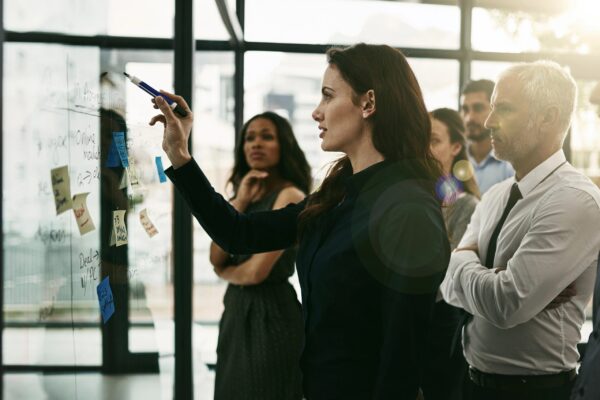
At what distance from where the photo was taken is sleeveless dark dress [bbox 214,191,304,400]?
7.88ft

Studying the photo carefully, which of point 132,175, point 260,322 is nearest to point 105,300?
point 132,175

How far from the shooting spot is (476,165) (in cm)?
328

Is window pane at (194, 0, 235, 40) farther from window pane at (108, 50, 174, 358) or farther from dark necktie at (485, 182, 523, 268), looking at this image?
dark necktie at (485, 182, 523, 268)

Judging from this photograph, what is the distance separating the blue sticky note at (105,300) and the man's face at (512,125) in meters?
1.13

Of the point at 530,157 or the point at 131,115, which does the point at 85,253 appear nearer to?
the point at 131,115

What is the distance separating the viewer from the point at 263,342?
241cm

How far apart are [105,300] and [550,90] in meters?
1.29

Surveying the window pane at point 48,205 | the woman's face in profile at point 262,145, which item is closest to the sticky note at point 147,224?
the window pane at point 48,205

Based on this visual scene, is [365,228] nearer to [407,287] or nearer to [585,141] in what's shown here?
[407,287]

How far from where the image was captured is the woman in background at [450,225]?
2.28 metres

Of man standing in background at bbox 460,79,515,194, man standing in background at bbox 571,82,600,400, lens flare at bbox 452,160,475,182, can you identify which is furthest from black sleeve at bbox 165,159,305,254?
man standing in background at bbox 460,79,515,194

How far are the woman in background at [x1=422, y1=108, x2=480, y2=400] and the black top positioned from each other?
2.20ft

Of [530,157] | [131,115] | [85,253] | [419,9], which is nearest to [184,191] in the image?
[131,115]

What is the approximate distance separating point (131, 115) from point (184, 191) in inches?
8.8
